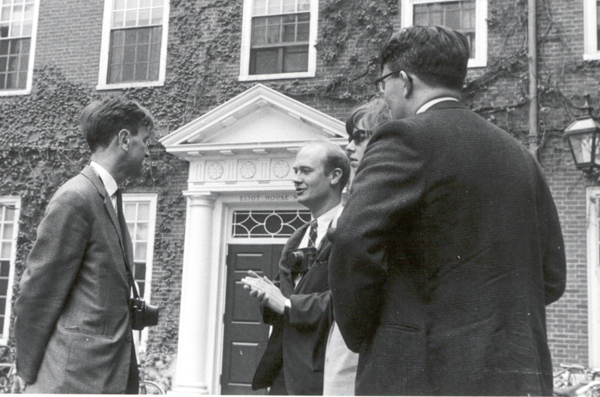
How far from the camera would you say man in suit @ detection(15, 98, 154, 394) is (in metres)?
2.77

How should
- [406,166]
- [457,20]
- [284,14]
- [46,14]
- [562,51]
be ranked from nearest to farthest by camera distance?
[406,166]
[562,51]
[457,20]
[284,14]
[46,14]

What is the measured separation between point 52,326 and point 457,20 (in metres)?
8.86

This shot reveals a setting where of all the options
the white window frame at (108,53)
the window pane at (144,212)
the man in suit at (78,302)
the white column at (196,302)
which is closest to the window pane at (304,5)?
the white window frame at (108,53)

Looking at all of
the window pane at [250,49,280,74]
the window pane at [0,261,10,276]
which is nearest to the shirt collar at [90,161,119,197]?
the window pane at [250,49,280,74]

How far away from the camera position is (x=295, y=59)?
11125 millimetres

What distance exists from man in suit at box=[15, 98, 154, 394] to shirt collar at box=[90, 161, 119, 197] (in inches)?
2.5

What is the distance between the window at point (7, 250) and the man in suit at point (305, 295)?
9.42 meters

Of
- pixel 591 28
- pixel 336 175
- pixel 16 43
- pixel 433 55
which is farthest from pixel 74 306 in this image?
pixel 16 43

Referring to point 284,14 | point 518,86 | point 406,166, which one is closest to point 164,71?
point 284,14

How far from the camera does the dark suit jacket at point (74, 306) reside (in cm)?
276

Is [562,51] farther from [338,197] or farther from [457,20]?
[338,197]

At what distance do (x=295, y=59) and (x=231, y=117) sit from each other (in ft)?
4.82

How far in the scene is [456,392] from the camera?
5.90 feet

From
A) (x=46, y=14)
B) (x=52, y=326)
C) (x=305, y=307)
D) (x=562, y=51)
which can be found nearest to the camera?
(x=52, y=326)
